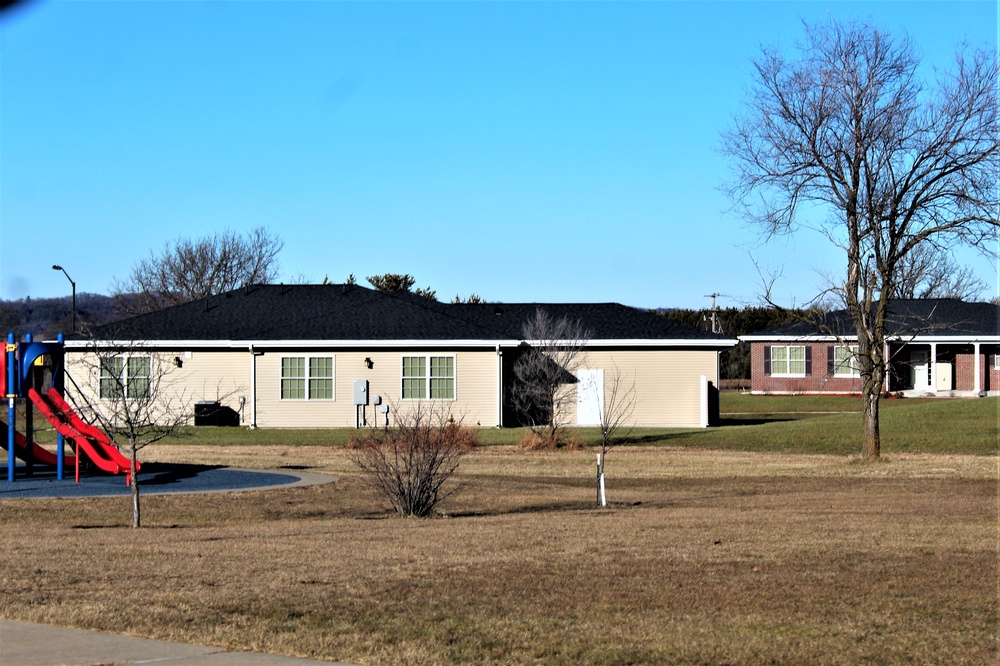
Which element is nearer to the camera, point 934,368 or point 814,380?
point 934,368

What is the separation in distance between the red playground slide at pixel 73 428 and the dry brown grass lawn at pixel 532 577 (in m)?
3.96

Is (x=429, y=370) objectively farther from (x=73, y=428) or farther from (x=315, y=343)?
(x=73, y=428)

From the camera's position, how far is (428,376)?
37.8 m

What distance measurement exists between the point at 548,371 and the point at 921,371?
2809cm

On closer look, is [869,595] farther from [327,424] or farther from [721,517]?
[327,424]

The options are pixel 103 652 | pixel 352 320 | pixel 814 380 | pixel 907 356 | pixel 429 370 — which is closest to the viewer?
pixel 103 652

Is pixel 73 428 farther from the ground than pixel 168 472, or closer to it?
farther from the ground

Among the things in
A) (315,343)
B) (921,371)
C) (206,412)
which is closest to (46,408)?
(206,412)

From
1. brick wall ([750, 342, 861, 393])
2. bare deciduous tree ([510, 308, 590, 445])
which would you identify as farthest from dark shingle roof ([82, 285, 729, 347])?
brick wall ([750, 342, 861, 393])

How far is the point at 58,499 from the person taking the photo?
64.6ft

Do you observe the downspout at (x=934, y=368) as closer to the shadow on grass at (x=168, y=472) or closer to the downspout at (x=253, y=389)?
the downspout at (x=253, y=389)

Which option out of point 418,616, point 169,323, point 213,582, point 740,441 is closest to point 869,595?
point 418,616

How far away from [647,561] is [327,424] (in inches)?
1078

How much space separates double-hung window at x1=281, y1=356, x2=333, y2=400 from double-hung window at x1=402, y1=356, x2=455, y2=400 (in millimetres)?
2441
